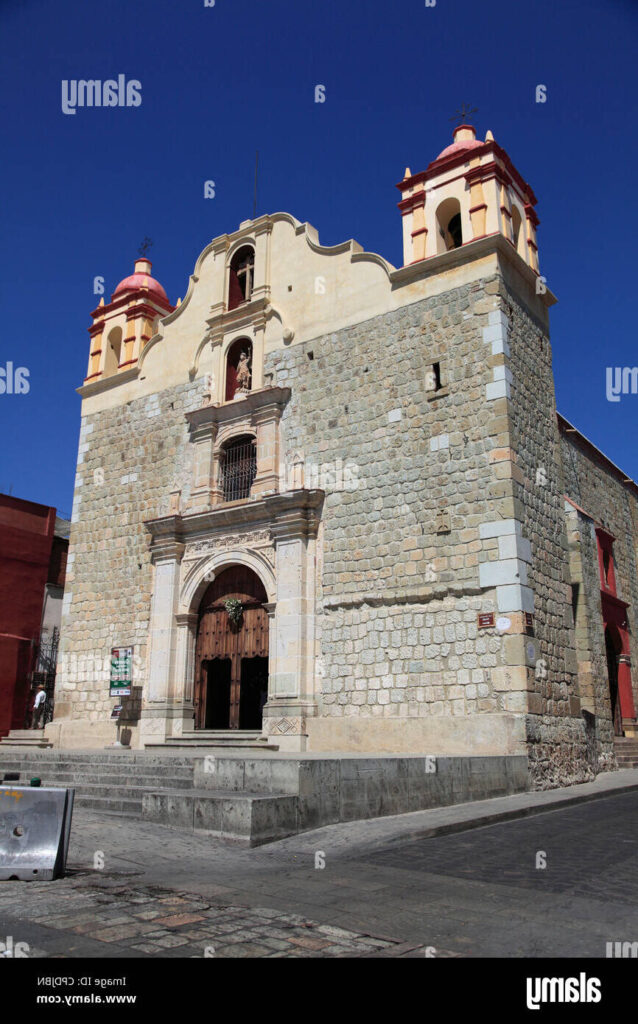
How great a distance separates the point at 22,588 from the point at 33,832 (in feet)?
47.5

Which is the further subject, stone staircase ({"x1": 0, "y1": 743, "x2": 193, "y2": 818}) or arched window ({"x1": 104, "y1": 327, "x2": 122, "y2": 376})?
arched window ({"x1": 104, "y1": 327, "x2": 122, "y2": 376})

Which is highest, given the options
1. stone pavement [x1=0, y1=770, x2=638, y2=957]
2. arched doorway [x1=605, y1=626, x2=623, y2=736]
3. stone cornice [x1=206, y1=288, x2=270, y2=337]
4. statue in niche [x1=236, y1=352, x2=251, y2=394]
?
stone cornice [x1=206, y1=288, x2=270, y2=337]

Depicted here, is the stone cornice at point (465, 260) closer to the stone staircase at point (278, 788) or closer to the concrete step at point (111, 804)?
the stone staircase at point (278, 788)

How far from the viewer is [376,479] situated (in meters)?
13.8

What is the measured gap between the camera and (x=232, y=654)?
15.2m

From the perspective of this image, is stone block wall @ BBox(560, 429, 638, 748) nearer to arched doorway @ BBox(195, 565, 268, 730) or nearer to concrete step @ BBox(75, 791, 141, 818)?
arched doorway @ BBox(195, 565, 268, 730)

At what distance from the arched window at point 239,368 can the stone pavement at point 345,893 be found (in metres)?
10.1

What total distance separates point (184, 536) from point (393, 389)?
17.9 ft

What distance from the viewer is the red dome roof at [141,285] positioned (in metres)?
19.7

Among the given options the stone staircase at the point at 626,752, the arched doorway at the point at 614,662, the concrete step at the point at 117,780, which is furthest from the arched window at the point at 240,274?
the stone staircase at the point at 626,752

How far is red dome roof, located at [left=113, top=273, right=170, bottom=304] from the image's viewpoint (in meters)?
Result: 19.7

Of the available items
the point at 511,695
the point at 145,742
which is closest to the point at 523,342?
the point at 511,695

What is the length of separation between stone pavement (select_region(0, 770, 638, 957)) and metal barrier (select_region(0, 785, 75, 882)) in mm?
173

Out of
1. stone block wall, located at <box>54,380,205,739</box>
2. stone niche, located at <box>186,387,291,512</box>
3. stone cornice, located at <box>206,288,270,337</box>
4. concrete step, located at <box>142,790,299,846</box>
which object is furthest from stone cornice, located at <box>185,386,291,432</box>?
concrete step, located at <box>142,790,299,846</box>
